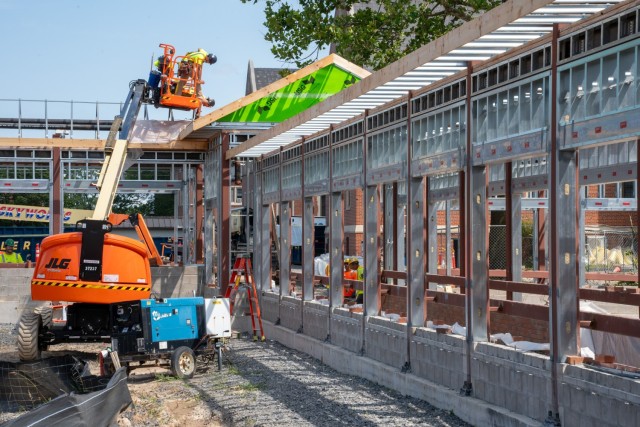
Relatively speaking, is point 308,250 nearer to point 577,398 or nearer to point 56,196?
point 577,398

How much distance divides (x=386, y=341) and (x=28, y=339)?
814 cm

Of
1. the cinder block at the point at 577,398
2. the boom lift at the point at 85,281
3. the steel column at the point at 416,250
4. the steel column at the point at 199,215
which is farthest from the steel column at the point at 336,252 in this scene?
the steel column at the point at 199,215

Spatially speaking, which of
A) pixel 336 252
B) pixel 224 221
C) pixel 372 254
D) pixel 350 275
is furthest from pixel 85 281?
pixel 350 275

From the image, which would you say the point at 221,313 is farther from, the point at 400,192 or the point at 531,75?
the point at 531,75

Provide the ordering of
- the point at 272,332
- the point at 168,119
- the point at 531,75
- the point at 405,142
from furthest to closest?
the point at 168,119 → the point at 272,332 → the point at 405,142 → the point at 531,75

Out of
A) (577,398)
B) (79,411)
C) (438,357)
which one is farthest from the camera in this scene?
(438,357)

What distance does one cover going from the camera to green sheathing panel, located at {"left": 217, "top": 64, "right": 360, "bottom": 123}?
28047mm

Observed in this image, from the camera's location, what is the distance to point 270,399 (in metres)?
14.9

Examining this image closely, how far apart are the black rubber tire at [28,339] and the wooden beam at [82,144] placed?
1122 centimetres

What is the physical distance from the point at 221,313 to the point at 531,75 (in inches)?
384

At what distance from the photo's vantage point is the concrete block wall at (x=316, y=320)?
19.5m

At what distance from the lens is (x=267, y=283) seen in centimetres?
2564

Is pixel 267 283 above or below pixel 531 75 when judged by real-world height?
below

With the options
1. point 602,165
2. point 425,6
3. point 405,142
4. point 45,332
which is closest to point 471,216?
point 405,142
